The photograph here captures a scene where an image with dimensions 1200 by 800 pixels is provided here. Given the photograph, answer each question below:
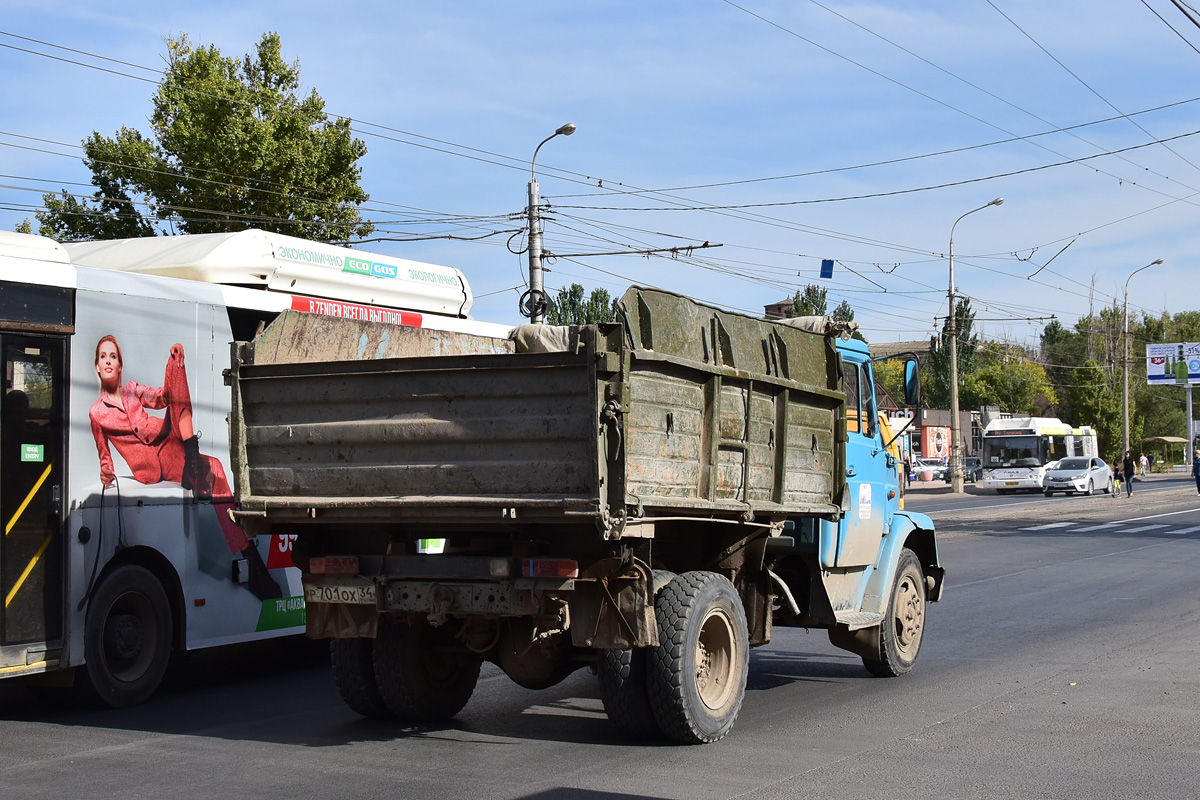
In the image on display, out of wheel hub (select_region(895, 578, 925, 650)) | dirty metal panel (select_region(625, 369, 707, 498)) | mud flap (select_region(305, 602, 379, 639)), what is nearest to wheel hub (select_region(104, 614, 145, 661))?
mud flap (select_region(305, 602, 379, 639))

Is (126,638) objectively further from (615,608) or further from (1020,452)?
(1020,452)

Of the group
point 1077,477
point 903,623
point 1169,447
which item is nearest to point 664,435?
point 903,623

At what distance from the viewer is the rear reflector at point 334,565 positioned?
704cm

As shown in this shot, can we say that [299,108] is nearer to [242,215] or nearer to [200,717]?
[242,215]

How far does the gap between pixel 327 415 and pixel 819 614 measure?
3.76 meters

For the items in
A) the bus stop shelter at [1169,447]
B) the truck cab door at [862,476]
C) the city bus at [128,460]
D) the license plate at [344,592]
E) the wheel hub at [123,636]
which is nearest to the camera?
the license plate at [344,592]

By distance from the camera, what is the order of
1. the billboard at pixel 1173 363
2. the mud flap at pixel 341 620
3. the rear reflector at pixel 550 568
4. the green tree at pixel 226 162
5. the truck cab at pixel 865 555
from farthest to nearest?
the billboard at pixel 1173 363 → the green tree at pixel 226 162 → the truck cab at pixel 865 555 → the mud flap at pixel 341 620 → the rear reflector at pixel 550 568

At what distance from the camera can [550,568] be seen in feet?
21.4

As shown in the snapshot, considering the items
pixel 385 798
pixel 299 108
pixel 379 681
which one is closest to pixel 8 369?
pixel 379 681

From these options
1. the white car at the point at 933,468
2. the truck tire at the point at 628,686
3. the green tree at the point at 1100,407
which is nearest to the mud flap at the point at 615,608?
the truck tire at the point at 628,686

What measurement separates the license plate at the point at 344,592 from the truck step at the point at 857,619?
345 centimetres

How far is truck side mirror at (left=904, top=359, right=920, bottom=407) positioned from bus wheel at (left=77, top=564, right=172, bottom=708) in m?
5.71

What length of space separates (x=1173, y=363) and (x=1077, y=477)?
2742 centimetres

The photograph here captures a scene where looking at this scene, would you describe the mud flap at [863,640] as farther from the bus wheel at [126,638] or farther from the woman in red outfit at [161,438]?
the bus wheel at [126,638]
